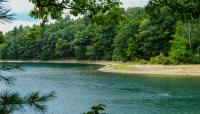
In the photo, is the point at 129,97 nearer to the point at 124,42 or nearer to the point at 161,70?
the point at 161,70

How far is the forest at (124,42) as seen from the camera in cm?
8369

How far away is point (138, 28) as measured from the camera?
3888 inches

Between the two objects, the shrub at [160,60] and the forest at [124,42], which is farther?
the forest at [124,42]

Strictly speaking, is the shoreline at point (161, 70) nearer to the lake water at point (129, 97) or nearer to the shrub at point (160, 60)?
the shrub at point (160, 60)

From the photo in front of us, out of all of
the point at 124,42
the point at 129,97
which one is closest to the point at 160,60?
the point at 124,42

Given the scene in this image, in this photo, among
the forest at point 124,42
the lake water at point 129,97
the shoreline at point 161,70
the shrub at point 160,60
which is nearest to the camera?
the lake water at point 129,97

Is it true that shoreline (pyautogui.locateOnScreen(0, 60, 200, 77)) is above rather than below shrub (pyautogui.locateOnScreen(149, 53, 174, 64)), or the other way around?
below

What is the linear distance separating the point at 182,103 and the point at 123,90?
1236 centimetres

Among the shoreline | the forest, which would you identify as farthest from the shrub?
the shoreline

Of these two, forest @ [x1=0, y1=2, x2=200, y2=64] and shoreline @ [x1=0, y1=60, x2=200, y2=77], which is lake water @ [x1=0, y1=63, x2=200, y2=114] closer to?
forest @ [x1=0, y1=2, x2=200, y2=64]

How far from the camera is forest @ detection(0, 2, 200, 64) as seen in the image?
83.7m

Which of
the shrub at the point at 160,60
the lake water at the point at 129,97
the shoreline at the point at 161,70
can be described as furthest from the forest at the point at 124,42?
the lake water at the point at 129,97

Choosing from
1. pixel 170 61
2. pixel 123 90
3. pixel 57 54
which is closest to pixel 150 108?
pixel 123 90

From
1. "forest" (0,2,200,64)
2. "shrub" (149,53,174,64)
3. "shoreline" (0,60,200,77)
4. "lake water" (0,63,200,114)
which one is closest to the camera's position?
"lake water" (0,63,200,114)
